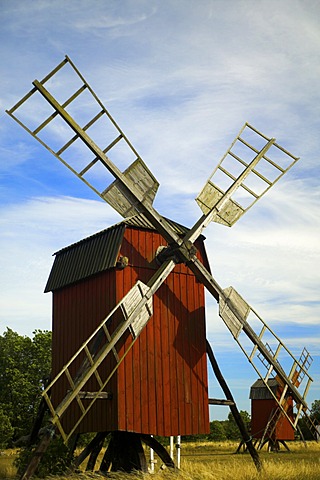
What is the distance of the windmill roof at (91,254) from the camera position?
16875 mm

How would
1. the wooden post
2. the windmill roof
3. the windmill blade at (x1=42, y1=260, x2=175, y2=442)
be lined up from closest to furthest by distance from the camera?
the windmill blade at (x1=42, y1=260, x2=175, y2=442)
the windmill roof
the wooden post

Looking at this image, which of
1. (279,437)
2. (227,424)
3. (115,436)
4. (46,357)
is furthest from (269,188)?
(227,424)

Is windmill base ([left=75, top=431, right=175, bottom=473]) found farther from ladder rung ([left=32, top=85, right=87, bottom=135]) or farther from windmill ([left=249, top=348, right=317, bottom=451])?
windmill ([left=249, top=348, right=317, bottom=451])

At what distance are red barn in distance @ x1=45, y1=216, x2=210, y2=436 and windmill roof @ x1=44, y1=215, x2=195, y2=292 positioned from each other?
31 millimetres

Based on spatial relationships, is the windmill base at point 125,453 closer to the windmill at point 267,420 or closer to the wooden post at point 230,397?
the wooden post at point 230,397

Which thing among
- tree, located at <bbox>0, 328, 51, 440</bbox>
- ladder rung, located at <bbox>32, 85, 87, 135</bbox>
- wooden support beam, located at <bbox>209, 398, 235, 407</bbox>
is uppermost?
ladder rung, located at <bbox>32, 85, 87, 135</bbox>

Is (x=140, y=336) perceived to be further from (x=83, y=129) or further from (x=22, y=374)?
(x=22, y=374)

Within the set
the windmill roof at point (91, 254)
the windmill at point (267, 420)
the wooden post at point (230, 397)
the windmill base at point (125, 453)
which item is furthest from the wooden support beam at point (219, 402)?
the windmill at point (267, 420)

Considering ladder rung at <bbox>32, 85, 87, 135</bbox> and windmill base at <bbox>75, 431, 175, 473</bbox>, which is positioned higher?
ladder rung at <bbox>32, 85, 87, 135</bbox>

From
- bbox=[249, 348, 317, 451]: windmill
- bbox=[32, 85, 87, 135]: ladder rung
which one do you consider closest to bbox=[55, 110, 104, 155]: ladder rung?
bbox=[32, 85, 87, 135]: ladder rung

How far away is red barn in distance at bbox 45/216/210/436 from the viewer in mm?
15938

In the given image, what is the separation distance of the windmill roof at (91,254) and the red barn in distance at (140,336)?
3 centimetres

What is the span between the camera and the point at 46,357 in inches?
1458

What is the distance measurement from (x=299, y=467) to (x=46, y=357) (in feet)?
76.0
